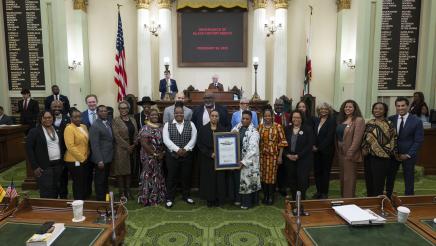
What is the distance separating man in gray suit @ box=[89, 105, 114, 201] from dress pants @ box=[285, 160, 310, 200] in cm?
262

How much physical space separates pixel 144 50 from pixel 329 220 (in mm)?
8145

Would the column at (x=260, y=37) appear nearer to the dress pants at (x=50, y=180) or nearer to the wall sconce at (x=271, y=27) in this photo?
the wall sconce at (x=271, y=27)

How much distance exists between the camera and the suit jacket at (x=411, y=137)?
4172 millimetres

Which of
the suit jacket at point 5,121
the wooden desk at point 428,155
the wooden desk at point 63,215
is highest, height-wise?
the suit jacket at point 5,121

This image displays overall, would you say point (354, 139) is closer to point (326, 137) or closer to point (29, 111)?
point (326, 137)

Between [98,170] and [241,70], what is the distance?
651cm

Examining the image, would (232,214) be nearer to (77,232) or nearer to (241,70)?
(77,232)

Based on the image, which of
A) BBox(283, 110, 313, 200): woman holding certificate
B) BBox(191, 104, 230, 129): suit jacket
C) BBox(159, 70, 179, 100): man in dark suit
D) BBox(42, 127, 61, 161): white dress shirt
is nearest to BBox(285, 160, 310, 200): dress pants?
BBox(283, 110, 313, 200): woman holding certificate

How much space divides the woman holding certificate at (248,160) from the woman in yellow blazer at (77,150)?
212 centimetres

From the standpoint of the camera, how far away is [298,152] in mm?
4566

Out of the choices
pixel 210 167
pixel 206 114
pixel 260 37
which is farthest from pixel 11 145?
pixel 260 37

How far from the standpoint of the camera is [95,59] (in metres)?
9.95

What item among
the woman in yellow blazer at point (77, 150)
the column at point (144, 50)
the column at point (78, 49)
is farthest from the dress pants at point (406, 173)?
the column at point (78, 49)

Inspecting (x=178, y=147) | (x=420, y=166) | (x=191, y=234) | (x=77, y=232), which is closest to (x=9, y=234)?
(x=77, y=232)
